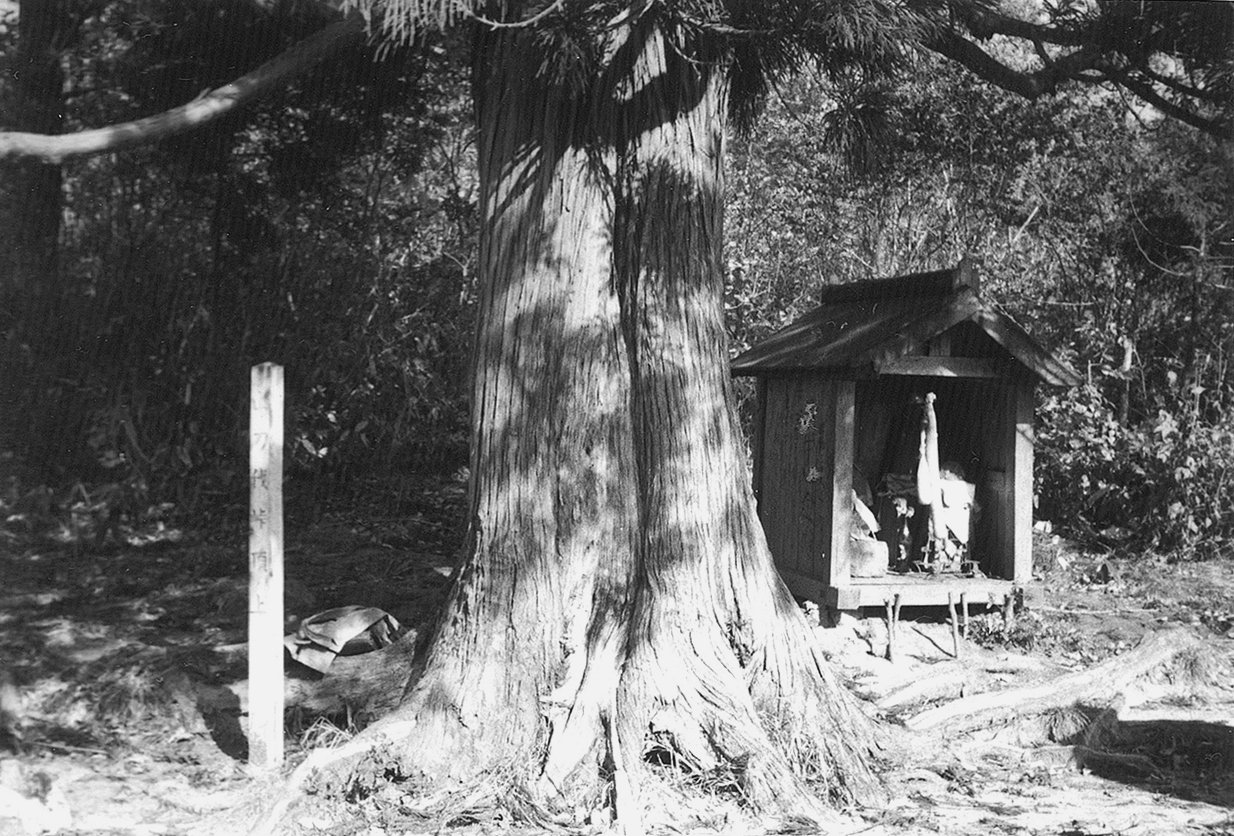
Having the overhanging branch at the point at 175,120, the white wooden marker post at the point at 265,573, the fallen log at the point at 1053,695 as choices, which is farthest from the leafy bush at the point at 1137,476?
the white wooden marker post at the point at 265,573

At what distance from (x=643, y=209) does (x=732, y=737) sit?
2543 mm

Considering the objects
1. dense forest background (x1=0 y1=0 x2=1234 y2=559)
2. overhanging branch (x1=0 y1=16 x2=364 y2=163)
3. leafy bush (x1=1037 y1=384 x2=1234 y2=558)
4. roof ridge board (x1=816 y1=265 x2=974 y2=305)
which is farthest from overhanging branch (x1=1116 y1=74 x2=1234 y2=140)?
leafy bush (x1=1037 y1=384 x2=1234 y2=558)

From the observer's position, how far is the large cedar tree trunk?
5.45 metres

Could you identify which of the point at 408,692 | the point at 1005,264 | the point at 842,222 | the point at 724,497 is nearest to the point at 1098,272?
the point at 1005,264

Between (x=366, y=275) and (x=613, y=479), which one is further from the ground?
(x=366, y=275)

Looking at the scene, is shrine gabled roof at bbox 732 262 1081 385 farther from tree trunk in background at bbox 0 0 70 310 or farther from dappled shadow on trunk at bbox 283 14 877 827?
tree trunk in background at bbox 0 0 70 310

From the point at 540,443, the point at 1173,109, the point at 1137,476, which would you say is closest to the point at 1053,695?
the point at 1173,109

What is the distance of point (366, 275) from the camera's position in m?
11.9

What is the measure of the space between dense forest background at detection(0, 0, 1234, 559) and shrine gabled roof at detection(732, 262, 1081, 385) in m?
1.47

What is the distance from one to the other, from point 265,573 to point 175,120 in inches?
79.1

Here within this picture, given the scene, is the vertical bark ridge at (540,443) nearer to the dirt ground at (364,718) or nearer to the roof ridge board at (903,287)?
the dirt ground at (364,718)

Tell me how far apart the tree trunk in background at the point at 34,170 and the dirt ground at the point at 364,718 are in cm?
226

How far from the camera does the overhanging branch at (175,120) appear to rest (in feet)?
14.3

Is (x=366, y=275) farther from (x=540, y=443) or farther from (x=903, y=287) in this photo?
(x=540, y=443)
